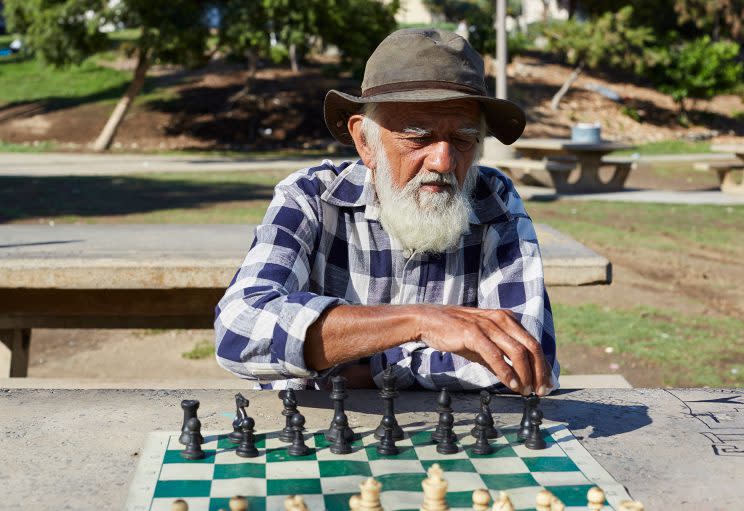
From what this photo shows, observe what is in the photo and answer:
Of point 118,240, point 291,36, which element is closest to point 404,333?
point 118,240

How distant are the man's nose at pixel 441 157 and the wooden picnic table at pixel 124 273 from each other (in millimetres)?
1660

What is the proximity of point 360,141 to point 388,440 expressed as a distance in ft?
3.53

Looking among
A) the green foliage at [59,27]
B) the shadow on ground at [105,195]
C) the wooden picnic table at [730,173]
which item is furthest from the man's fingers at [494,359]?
the green foliage at [59,27]

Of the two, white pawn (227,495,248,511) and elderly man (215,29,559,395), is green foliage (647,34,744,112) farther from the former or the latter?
white pawn (227,495,248,511)

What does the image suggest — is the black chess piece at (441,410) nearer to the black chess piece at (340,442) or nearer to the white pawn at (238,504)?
the black chess piece at (340,442)

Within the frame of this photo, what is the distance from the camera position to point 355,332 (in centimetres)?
221

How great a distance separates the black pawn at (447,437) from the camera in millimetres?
2057

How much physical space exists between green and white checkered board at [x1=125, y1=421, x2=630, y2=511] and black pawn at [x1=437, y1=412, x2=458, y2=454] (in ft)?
0.04

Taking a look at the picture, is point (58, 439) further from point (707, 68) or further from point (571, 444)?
point (707, 68)

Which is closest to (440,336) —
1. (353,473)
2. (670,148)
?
(353,473)

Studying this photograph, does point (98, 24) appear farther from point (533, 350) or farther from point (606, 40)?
point (533, 350)

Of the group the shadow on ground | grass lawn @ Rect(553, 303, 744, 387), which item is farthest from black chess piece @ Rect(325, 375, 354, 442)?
the shadow on ground

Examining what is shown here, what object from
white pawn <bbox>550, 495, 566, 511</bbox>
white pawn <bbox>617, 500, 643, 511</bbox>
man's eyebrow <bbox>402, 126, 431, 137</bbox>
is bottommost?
white pawn <bbox>550, 495, 566, 511</bbox>

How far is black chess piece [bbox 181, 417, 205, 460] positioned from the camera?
199 centimetres
